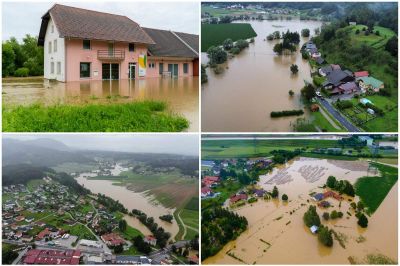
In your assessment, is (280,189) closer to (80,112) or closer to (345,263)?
(345,263)

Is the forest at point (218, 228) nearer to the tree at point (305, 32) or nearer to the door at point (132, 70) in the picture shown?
the tree at point (305, 32)

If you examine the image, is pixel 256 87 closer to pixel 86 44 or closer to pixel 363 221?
pixel 363 221

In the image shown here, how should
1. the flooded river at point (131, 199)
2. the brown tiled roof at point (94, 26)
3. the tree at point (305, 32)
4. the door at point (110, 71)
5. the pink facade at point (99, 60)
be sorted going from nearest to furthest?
the flooded river at point (131, 199), the tree at point (305, 32), the brown tiled roof at point (94, 26), the pink facade at point (99, 60), the door at point (110, 71)

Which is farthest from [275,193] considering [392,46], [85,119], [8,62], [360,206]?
[8,62]

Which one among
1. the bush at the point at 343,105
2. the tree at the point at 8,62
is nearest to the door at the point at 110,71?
the tree at the point at 8,62

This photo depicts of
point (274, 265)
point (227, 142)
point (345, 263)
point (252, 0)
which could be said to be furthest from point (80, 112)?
point (345, 263)

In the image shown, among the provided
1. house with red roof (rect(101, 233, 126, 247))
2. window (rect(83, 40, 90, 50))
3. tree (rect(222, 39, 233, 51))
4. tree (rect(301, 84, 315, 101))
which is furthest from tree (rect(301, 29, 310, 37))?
window (rect(83, 40, 90, 50))

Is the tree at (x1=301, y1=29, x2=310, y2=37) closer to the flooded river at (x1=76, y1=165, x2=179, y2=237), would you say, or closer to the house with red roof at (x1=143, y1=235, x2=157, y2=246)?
the flooded river at (x1=76, y1=165, x2=179, y2=237)
